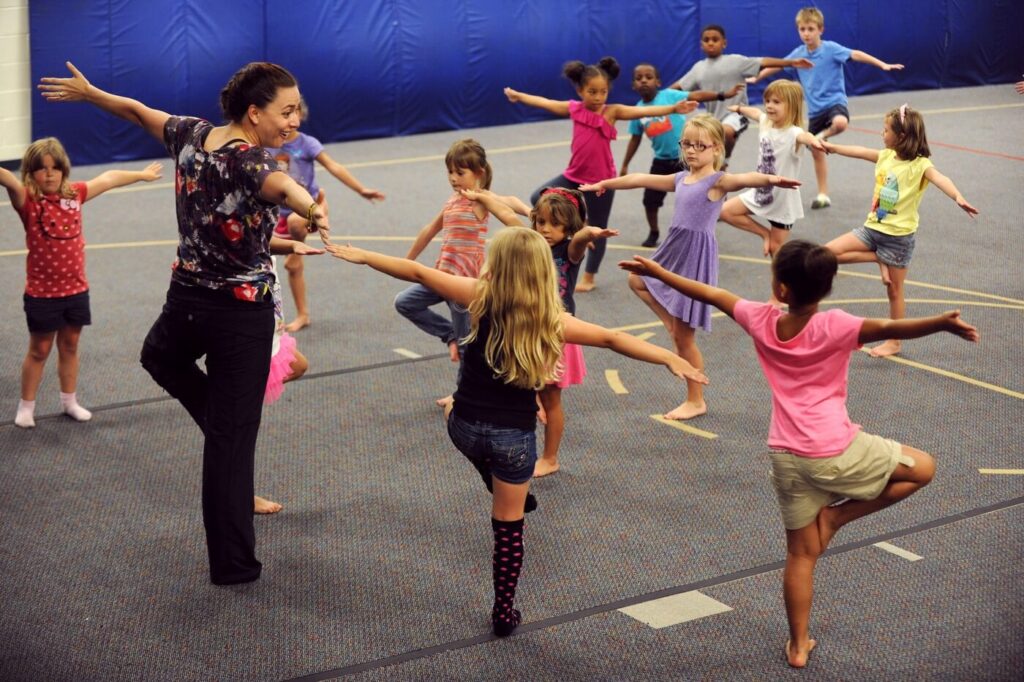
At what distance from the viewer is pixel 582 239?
18.6 ft

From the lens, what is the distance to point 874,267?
9391 millimetres

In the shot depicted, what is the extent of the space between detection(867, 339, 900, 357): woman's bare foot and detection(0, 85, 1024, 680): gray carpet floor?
69 mm

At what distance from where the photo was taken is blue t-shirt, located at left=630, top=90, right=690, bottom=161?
9.95 metres

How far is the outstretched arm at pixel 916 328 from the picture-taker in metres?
3.67

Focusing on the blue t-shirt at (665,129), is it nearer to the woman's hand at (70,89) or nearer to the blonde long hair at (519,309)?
the woman's hand at (70,89)

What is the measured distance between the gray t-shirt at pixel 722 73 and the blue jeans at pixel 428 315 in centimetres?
544

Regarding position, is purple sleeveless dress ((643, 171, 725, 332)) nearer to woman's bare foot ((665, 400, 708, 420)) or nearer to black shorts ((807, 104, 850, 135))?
woman's bare foot ((665, 400, 708, 420))

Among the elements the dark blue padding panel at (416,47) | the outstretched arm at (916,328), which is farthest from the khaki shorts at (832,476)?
the dark blue padding panel at (416,47)

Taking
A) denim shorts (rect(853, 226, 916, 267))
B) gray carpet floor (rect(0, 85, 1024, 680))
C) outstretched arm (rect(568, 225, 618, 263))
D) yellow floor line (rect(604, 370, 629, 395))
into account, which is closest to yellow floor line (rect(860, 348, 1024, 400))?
gray carpet floor (rect(0, 85, 1024, 680))

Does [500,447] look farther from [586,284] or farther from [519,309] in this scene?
[586,284]

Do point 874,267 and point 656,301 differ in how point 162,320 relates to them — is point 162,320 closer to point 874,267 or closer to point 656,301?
point 656,301

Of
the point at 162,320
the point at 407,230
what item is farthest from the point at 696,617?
the point at 407,230

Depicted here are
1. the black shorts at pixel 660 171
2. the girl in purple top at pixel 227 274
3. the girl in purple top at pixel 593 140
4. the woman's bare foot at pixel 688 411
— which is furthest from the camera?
the black shorts at pixel 660 171

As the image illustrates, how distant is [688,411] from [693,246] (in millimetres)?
896
